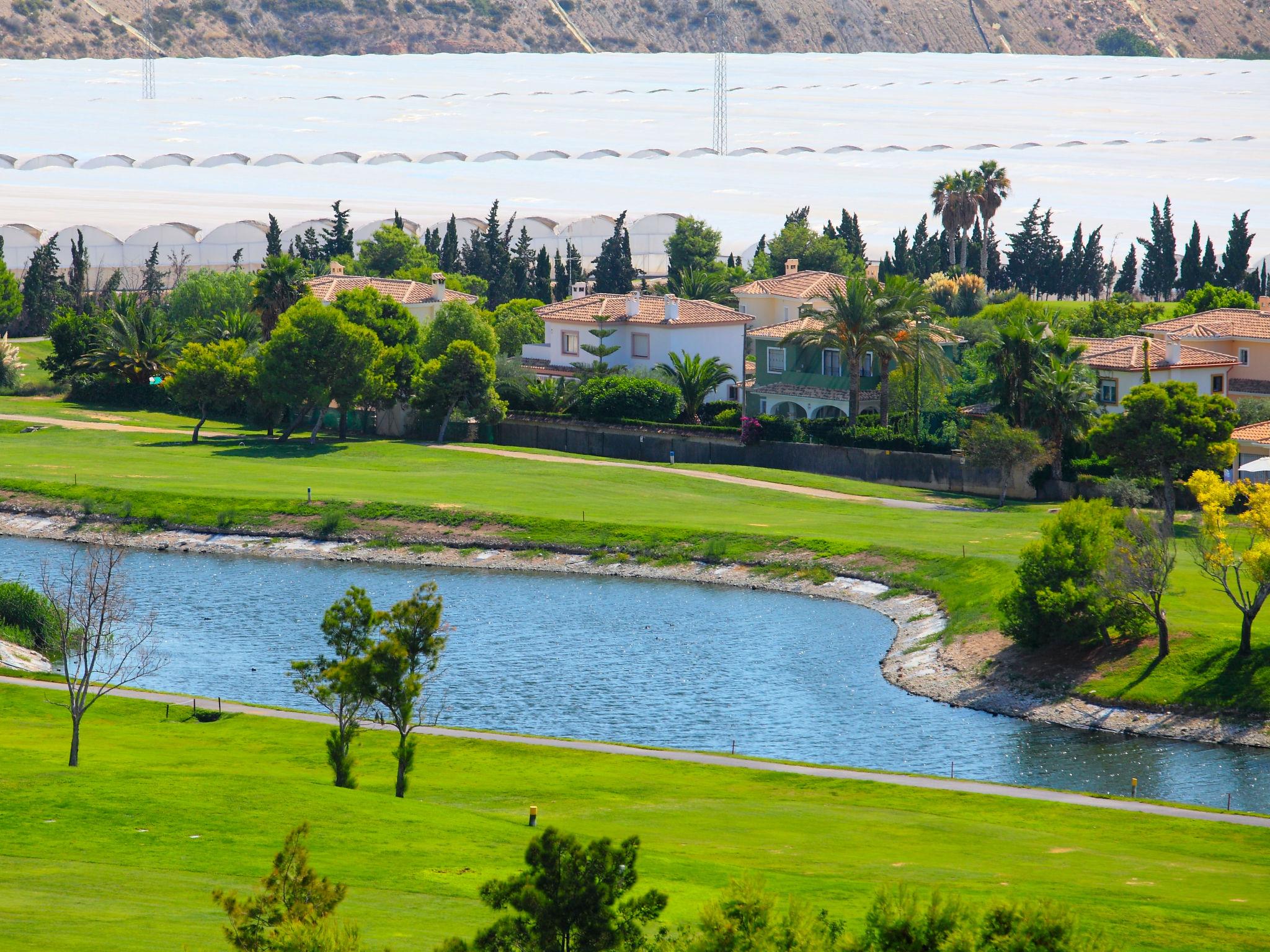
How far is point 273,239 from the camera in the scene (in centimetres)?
13400

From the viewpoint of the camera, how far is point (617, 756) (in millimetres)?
45031

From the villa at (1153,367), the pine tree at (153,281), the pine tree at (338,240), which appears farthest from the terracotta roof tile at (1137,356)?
the pine tree at (153,281)

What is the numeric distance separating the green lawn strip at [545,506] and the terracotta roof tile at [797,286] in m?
21.3

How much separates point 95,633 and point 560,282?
85346mm

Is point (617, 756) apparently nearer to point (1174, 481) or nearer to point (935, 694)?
point (935, 694)

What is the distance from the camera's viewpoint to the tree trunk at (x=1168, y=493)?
71938 mm

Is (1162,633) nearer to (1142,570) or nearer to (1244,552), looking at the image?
(1142,570)

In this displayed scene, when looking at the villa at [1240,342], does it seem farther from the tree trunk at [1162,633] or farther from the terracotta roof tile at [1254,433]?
the tree trunk at [1162,633]

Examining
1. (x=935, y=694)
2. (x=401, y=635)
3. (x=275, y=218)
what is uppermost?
(x=275, y=218)

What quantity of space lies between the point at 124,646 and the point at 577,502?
2782 cm

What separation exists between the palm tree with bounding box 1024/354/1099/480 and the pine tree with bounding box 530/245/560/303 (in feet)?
177

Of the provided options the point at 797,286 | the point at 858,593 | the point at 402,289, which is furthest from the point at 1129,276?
the point at 858,593

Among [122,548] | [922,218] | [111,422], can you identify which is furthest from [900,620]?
[922,218]

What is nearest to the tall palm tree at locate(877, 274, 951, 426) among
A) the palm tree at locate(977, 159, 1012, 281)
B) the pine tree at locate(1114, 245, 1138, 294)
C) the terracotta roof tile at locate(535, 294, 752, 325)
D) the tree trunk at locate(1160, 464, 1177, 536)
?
the terracotta roof tile at locate(535, 294, 752, 325)
